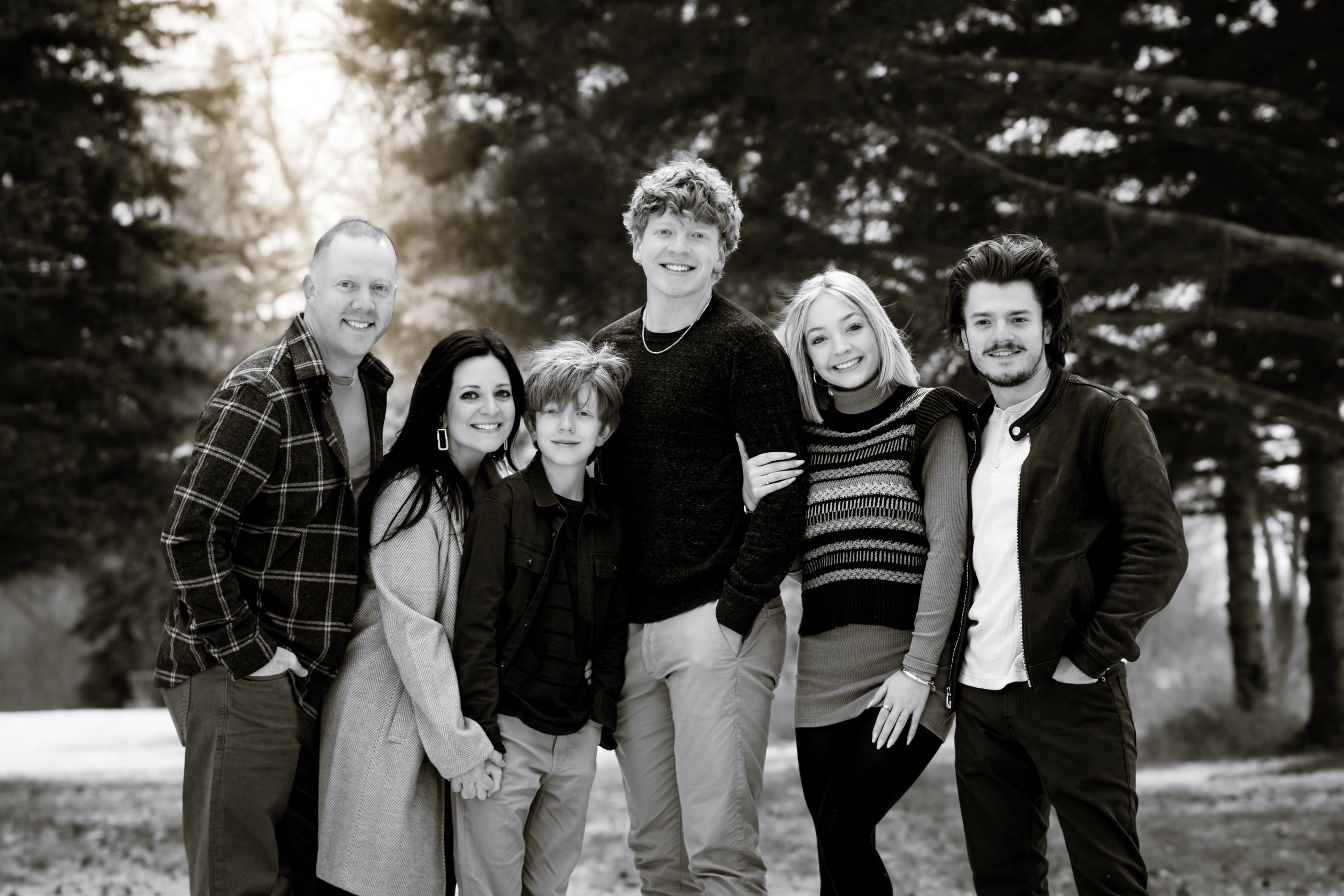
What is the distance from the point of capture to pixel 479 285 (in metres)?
10.6

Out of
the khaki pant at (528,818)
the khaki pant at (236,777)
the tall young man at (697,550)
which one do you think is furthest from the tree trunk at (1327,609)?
the khaki pant at (236,777)

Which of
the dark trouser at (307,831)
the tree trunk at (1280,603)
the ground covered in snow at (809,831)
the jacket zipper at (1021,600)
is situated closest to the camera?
the jacket zipper at (1021,600)

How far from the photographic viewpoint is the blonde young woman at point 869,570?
110 inches

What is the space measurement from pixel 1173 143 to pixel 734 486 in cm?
660

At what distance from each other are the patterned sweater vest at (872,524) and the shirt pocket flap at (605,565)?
51cm

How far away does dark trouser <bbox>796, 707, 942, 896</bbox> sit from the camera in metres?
2.79

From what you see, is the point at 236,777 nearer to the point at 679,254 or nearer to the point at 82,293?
the point at 679,254

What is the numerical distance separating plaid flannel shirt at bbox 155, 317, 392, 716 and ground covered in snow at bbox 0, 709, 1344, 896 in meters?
3.27

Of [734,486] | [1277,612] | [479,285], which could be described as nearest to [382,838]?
[734,486]

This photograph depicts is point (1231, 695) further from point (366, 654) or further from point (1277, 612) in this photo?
point (366, 654)

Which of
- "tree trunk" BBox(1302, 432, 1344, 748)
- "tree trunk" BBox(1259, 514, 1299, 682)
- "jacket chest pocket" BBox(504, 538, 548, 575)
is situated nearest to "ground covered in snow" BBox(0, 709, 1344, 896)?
"tree trunk" BBox(1302, 432, 1344, 748)

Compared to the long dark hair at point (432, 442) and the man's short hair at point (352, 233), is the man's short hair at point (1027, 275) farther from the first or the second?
the man's short hair at point (352, 233)

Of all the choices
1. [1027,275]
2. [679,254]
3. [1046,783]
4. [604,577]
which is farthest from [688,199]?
[1046,783]

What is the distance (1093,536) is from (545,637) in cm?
137
